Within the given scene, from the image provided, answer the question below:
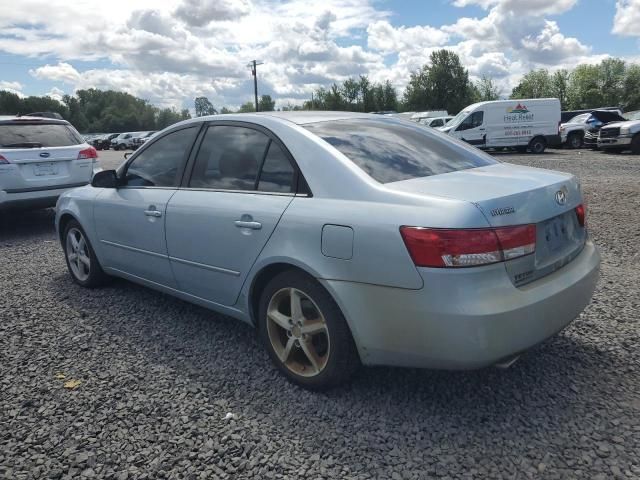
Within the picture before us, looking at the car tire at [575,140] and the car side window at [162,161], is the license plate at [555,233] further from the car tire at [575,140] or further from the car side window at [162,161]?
the car tire at [575,140]

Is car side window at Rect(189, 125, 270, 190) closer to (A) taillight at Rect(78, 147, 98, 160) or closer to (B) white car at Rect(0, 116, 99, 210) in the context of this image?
(B) white car at Rect(0, 116, 99, 210)

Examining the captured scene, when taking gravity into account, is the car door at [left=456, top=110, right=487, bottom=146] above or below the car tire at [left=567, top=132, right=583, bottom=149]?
above

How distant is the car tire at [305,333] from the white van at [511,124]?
784 inches

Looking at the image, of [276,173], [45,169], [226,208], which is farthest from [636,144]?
[226,208]

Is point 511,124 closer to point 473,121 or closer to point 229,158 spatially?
point 473,121

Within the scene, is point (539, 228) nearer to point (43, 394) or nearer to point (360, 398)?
point (360, 398)

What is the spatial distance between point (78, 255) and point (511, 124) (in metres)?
20.2


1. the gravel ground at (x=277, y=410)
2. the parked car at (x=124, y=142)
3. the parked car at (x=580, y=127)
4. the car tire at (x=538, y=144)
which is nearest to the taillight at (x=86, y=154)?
the gravel ground at (x=277, y=410)

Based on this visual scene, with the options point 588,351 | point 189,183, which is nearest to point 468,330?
point 588,351

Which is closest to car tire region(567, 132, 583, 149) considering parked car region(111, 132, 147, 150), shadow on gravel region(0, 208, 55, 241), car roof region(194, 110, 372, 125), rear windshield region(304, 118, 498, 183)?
shadow on gravel region(0, 208, 55, 241)

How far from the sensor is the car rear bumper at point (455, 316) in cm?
225

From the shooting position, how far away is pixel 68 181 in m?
7.64

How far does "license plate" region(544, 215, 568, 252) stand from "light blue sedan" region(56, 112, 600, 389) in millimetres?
10

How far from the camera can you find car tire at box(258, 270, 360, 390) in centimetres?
265
